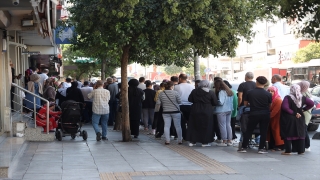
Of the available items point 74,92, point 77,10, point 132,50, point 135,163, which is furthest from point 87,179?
point 74,92

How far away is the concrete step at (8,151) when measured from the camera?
9211 millimetres

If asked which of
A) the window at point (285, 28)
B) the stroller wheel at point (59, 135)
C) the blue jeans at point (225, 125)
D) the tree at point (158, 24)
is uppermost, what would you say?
the window at point (285, 28)

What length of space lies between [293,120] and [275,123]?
801 millimetres

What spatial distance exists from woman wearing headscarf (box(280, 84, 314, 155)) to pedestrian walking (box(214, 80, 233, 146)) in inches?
75.5

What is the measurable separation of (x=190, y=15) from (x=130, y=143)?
12.4ft

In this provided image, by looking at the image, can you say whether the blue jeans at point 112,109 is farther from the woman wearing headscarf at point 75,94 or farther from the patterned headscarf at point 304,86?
the patterned headscarf at point 304,86

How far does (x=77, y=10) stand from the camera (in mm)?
14453

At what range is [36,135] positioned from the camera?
579 inches

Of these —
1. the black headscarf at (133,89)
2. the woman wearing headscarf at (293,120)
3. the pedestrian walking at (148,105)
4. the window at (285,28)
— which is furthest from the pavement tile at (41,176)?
the window at (285,28)

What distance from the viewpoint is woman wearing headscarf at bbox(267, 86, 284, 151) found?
12.8 meters

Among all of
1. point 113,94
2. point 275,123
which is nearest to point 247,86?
point 275,123

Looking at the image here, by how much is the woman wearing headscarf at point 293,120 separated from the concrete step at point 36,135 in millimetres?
6156

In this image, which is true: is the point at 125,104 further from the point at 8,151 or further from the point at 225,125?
the point at 8,151

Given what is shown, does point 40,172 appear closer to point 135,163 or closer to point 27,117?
point 135,163
